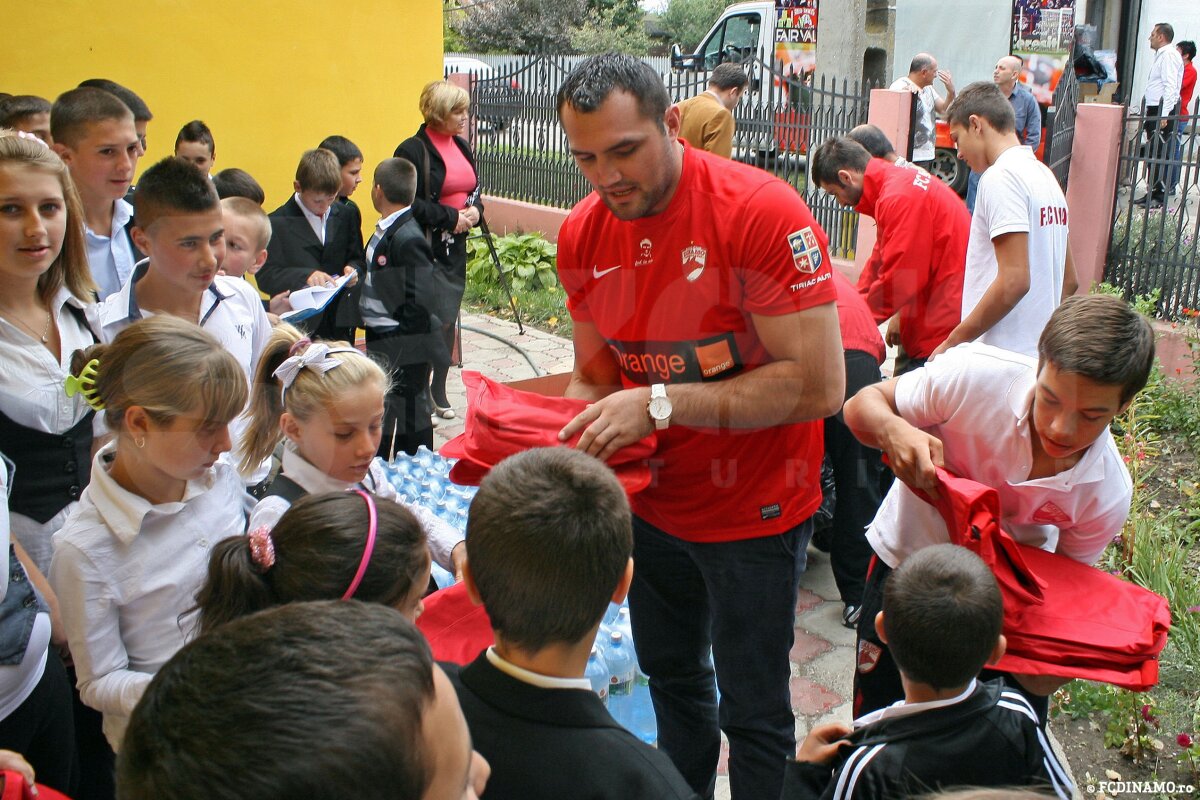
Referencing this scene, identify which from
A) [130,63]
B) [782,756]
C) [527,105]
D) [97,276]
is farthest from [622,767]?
[527,105]

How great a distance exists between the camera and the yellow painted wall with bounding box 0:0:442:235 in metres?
5.90

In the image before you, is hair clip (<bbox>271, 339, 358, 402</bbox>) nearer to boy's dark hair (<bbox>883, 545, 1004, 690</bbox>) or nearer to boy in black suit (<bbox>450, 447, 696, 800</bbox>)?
boy in black suit (<bbox>450, 447, 696, 800</bbox>)

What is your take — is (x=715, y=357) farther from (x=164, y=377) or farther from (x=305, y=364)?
(x=164, y=377)

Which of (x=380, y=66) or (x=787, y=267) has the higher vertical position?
(x=380, y=66)

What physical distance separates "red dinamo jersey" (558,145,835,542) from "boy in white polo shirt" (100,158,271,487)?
117 cm

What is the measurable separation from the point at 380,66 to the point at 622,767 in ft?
22.0

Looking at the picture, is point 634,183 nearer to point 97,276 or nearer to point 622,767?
point 622,767

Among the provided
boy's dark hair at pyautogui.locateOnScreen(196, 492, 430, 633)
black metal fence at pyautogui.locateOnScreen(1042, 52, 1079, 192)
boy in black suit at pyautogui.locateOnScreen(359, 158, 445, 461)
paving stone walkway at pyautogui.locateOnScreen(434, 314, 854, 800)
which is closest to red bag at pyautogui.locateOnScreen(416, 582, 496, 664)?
boy's dark hair at pyautogui.locateOnScreen(196, 492, 430, 633)

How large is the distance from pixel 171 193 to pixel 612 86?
1.60 metres

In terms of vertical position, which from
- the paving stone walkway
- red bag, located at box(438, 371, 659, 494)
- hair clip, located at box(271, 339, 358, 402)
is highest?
hair clip, located at box(271, 339, 358, 402)

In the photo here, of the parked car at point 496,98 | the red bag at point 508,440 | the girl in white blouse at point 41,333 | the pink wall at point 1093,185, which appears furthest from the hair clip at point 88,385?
the parked car at point 496,98

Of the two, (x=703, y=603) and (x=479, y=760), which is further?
(x=703, y=603)

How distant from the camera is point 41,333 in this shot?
2549mm

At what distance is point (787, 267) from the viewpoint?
7.17ft
